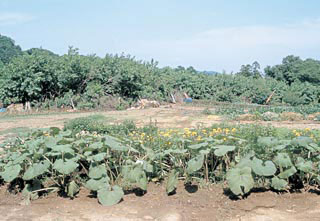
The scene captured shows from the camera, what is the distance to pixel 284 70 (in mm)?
36500

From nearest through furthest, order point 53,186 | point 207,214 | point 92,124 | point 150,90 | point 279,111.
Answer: point 207,214 < point 53,186 < point 92,124 < point 279,111 < point 150,90

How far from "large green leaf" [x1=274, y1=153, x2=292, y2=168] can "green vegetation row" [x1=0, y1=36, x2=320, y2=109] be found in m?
15.1

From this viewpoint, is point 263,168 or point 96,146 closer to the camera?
point 263,168

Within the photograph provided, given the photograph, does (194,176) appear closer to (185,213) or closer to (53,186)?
(185,213)

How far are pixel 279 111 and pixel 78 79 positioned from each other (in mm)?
→ 10261

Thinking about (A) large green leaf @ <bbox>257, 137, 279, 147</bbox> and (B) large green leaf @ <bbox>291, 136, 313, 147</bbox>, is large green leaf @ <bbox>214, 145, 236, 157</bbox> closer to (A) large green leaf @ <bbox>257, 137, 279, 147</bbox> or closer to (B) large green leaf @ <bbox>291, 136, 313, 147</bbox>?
(A) large green leaf @ <bbox>257, 137, 279, 147</bbox>

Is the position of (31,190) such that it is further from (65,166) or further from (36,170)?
(65,166)

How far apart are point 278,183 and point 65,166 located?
7.38 feet

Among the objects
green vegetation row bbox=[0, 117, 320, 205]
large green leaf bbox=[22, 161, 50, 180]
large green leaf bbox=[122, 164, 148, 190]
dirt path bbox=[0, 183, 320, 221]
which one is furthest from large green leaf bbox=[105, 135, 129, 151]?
large green leaf bbox=[22, 161, 50, 180]

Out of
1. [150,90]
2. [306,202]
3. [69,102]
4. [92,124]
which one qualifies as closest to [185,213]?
[306,202]

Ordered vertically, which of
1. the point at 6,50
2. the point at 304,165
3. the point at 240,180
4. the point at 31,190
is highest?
the point at 6,50

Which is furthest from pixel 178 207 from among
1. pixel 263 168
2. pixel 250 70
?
pixel 250 70

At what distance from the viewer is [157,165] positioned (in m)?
4.57

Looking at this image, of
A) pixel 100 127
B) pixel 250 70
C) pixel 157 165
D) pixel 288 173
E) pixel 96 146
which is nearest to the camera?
pixel 288 173
